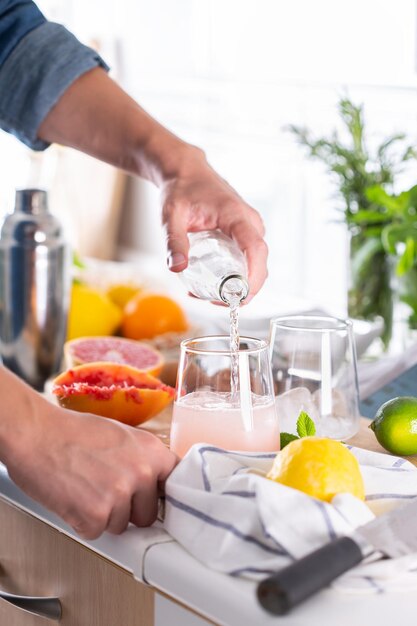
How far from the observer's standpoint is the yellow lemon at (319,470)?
32.0 inches

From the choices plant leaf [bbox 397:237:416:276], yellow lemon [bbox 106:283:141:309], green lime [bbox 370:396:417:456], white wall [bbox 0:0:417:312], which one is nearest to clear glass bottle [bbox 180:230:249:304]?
green lime [bbox 370:396:417:456]

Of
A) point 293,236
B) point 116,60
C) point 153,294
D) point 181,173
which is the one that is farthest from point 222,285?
point 116,60

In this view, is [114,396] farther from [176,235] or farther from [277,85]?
[277,85]

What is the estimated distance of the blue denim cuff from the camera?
1453 millimetres

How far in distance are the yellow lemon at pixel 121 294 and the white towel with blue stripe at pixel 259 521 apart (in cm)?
100

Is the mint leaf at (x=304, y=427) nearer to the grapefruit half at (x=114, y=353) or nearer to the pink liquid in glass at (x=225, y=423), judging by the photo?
the pink liquid in glass at (x=225, y=423)

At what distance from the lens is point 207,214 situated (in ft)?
4.34

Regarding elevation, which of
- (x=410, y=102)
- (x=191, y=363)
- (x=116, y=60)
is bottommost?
(x=191, y=363)

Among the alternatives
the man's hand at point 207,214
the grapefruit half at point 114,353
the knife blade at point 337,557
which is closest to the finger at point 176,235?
the man's hand at point 207,214

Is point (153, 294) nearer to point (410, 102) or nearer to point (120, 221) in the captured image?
point (410, 102)

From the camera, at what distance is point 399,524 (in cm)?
80

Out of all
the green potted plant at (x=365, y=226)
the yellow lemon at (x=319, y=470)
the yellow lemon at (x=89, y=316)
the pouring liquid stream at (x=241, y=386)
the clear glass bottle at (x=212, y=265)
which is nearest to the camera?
the yellow lemon at (x=319, y=470)

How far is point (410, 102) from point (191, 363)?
8.28 feet

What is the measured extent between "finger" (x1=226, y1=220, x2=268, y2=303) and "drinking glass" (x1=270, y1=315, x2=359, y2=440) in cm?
10
